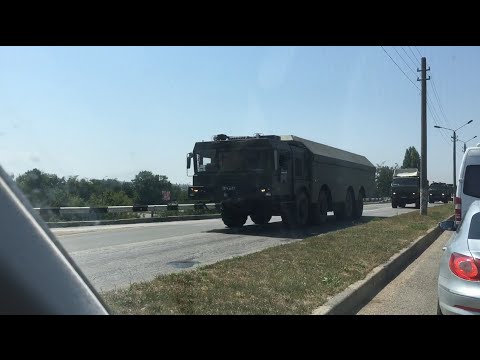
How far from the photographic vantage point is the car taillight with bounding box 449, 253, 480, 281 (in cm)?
475

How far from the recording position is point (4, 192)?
83.2 inches

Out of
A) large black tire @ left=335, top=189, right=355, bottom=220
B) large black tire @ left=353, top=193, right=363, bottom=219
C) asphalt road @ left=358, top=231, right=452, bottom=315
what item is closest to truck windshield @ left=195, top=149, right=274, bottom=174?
asphalt road @ left=358, top=231, right=452, bottom=315

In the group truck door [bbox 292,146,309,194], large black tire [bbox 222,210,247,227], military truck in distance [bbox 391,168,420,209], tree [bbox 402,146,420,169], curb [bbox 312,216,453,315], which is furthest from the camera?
tree [bbox 402,146,420,169]

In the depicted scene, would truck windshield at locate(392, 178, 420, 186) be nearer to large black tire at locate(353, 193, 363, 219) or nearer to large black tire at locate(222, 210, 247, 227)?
large black tire at locate(353, 193, 363, 219)

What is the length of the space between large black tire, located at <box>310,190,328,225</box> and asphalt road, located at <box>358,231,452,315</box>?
8.43m

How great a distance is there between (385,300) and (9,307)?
594 cm

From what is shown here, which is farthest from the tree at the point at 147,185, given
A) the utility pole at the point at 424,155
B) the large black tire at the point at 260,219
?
the utility pole at the point at 424,155

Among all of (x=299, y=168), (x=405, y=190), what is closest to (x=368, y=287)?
(x=299, y=168)

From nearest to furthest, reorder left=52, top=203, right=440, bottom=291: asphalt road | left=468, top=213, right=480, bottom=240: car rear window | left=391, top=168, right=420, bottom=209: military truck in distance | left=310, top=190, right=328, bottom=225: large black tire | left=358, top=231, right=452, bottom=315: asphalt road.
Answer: left=468, top=213, right=480, bottom=240: car rear window → left=358, top=231, right=452, bottom=315: asphalt road → left=52, top=203, right=440, bottom=291: asphalt road → left=310, top=190, right=328, bottom=225: large black tire → left=391, top=168, right=420, bottom=209: military truck in distance

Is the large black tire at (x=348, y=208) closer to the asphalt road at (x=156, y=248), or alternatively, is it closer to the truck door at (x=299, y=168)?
the asphalt road at (x=156, y=248)
